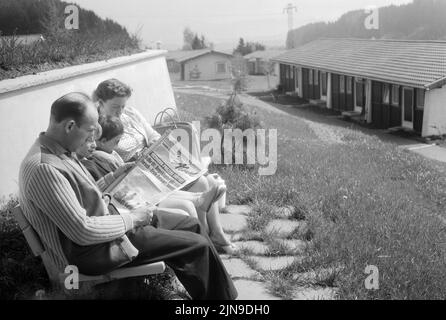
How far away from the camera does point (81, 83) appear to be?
7.12 meters

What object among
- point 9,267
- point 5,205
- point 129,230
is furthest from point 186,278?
point 5,205

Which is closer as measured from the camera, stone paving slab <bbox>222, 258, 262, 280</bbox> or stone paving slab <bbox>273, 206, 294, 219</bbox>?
stone paving slab <bbox>222, 258, 262, 280</bbox>

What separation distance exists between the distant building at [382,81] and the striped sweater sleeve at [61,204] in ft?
72.3

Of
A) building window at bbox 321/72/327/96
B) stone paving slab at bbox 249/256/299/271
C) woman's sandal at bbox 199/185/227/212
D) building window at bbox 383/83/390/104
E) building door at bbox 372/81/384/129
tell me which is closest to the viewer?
woman's sandal at bbox 199/185/227/212

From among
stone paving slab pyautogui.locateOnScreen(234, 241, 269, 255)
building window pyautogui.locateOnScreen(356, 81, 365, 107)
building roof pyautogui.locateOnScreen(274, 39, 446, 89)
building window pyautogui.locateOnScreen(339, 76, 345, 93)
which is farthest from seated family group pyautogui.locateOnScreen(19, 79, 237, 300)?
building window pyautogui.locateOnScreen(339, 76, 345, 93)

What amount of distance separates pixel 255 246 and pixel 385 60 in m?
26.8

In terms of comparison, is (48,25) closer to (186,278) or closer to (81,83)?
(81,83)

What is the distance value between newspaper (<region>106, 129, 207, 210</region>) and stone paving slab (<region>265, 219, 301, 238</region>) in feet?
3.18

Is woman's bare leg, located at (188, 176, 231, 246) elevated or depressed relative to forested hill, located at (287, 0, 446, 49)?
elevated

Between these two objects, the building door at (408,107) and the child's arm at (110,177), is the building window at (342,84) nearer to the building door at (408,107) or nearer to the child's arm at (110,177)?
the building door at (408,107)

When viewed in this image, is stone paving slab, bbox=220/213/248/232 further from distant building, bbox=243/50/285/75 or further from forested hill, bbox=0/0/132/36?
distant building, bbox=243/50/285/75

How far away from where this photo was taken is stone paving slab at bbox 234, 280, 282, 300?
12.5ft

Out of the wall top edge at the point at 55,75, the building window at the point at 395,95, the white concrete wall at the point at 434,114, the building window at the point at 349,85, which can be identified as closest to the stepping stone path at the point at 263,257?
the wall top edge at the point at 55,75
